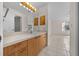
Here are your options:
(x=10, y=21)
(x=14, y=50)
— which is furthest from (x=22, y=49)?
(x=10, y=21)

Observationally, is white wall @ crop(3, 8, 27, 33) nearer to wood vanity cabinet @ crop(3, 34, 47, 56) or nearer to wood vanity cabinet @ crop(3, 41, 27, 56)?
wood vanity cabinet @ crop(3, 34, 47, 56)

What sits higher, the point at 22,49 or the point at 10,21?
the point at 10,21

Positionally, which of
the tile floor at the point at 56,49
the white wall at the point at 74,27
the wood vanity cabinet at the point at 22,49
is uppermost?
the white wall at the point at 74,27

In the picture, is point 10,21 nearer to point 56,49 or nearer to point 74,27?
point 74,27

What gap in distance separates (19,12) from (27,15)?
1.31 ft

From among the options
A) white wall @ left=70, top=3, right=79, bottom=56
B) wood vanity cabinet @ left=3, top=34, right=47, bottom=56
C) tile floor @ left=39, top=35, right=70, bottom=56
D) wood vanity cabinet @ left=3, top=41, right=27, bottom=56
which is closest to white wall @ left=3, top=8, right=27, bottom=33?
wood vanity cabinet @ left=3, top=34, right=47, bottom=56

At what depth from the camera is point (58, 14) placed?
5855 mm

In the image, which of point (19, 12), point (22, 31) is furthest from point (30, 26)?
point (19, 12)

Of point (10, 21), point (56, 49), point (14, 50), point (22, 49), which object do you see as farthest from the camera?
point (56, 49)

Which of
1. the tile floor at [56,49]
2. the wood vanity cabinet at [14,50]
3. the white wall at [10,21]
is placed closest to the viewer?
the wood vanity cabinet at [14,50]

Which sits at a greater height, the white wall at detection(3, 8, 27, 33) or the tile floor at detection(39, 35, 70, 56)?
the white wall at detection(3, 8, 27, 33)

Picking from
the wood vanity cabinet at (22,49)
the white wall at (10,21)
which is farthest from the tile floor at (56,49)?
the white wall at (10,21)

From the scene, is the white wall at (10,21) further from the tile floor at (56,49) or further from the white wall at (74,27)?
the white wall at (74,27)

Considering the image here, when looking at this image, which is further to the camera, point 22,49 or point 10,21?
point 10,21
